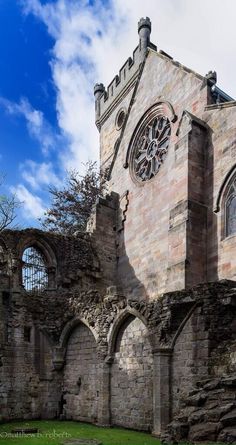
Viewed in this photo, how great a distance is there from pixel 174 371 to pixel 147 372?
1.12 m

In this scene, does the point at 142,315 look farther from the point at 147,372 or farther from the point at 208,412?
the point at 208,412

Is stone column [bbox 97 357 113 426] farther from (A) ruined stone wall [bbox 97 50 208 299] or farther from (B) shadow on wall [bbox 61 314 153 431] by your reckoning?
(A) ruined stone wall [bbox 97 50 208 299]

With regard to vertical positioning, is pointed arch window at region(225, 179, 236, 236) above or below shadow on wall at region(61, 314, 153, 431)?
above

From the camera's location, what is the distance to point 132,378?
12.8m

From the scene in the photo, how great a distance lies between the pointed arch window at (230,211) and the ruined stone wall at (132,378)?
15.0 feet

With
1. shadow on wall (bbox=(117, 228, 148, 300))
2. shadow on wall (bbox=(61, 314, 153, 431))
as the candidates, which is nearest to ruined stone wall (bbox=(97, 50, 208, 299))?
shadow on wall (bbox=(117, 228, 148, 300))

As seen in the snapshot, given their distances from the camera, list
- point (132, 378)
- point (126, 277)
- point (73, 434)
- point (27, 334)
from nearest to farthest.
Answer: point (73, 434)
point (132, 378)
point (27, 334)
point (126, 277)

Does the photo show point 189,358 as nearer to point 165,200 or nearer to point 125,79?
point 165,200

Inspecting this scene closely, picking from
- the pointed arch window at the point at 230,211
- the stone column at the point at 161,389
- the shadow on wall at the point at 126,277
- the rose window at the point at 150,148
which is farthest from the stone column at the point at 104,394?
the rose window at the point at 150,148

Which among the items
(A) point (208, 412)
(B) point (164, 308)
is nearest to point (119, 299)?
(B) point (164, 308)

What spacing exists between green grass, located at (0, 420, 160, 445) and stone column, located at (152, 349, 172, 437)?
0.40m

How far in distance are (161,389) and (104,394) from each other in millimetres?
2876

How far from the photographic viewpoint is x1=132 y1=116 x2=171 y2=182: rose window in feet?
64.4

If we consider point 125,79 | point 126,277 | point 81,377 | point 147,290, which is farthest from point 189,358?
point 125,79
